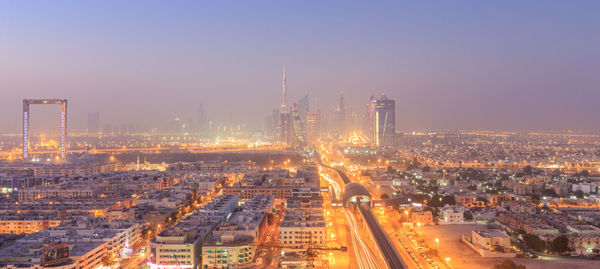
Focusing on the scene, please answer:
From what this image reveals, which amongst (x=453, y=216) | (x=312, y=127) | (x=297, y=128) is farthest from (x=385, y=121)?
(x=453, y=216)

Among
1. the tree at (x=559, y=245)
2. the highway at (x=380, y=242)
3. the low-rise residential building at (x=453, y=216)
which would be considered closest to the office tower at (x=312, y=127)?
the highway at (x=380, y=242)

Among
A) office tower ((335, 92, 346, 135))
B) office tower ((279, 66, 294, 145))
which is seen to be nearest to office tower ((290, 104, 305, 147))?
office tower ((279, 66, 294, 145))

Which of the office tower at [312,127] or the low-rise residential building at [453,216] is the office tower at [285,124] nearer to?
the office tower at [312,127]

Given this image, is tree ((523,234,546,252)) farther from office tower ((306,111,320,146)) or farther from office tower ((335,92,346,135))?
office tower ((335,92,346,135))

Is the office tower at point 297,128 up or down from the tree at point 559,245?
up

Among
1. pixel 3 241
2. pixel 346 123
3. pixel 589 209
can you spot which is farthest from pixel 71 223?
pixel 346 123

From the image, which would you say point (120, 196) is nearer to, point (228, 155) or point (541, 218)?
point (541, 218)

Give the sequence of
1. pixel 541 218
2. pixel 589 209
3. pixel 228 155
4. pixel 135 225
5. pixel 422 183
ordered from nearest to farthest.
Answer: pixel 135 225, pixel 541 218, pixel 589 209, pixel 422 183, pixel 228 155
